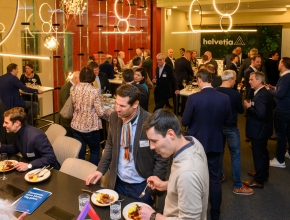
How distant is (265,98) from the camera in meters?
3.82

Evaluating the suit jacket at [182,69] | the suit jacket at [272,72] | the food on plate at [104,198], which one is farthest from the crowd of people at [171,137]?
the suit jacket at [272,72]

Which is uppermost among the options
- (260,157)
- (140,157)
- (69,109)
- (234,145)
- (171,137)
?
(171,137)

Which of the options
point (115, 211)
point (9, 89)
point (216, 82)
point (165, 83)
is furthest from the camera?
point (165, 83)

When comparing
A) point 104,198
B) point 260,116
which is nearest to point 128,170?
point 104,198

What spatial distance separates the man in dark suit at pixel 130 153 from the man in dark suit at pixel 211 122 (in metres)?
0.99

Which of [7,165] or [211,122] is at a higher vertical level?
[211,122]

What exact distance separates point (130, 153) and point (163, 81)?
4.48m

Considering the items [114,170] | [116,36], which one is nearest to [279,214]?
[114,170]

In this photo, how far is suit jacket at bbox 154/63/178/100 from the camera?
269 inches

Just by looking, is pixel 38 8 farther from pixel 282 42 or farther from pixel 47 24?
pixel 282 42

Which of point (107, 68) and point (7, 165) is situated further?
point (107, 68)

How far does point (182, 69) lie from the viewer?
795cm

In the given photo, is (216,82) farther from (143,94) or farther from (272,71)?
(272,71)

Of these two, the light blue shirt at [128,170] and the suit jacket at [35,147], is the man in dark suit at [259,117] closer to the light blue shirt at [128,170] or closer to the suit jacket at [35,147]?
the light blue shirt at [128,170]
